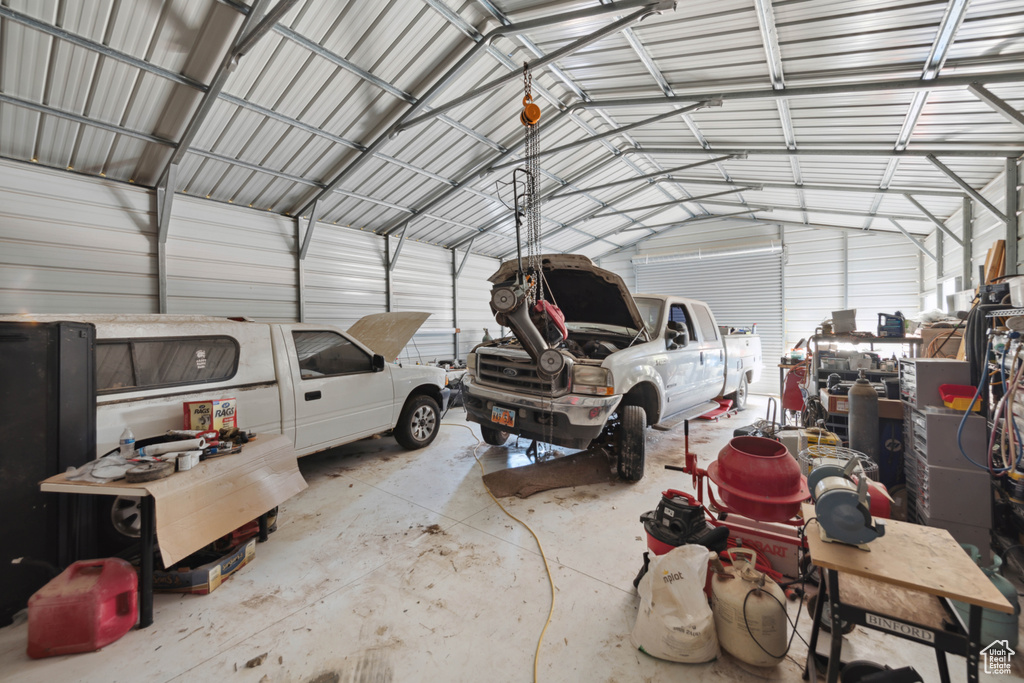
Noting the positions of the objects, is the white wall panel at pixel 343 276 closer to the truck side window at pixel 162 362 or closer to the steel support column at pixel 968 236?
the truck side window at pixel 162 362

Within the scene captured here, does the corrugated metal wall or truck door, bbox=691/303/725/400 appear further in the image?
truck door, bbox=691/303/725/400

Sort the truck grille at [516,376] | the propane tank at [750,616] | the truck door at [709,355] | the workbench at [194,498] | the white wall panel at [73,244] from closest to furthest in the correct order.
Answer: the propane tank at [750,616]
the workbench at [194,498]
the truck grille at [516,376]
the white wall panel at [73,244]
the truck door at [709,355]

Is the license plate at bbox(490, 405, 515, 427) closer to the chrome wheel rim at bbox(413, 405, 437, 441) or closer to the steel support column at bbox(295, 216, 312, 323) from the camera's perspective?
the chrome wheel rim at bbox(413, 405, 437, 441)

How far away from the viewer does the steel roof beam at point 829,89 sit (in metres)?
4.03

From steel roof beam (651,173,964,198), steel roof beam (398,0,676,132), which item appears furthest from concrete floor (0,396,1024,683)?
steel roof beam (651,173,964,198)

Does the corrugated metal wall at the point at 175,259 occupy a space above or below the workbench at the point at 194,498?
above

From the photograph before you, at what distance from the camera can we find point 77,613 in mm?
1920

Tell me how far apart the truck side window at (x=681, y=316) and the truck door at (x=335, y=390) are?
11.8 feet

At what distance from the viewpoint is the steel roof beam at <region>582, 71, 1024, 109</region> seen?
403 centimetres

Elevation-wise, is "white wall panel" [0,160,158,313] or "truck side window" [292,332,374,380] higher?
"white wall panel" [0,160,158,313]

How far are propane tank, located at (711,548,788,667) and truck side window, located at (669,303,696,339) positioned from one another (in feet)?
11.6

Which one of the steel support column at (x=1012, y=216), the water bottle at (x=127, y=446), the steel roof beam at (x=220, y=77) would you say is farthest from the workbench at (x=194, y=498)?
the steel support column at (x=1012, y=216)

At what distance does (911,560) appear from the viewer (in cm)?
150

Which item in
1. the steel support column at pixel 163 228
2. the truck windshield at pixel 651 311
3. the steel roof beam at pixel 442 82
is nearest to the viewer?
the steel roof beam at pixel 442 82
